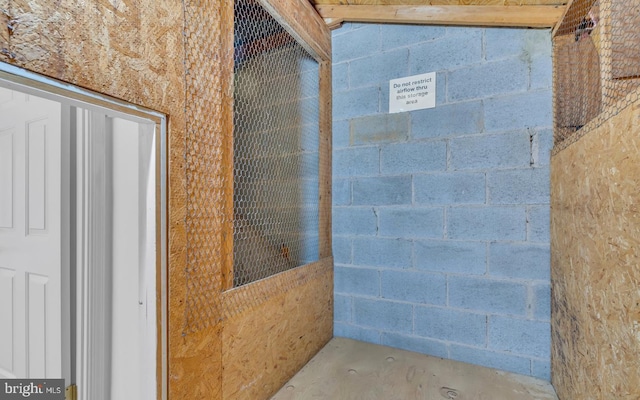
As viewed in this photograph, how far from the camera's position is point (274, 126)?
180cm

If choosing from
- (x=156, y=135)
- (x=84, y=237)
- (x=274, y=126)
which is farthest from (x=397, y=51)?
(x=84, y=237)

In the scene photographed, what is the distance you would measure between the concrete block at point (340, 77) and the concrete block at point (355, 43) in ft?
0.13

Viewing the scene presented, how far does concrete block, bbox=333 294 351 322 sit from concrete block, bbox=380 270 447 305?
10.5 inches

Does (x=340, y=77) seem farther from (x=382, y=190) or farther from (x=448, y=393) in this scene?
(x=448, y=393)

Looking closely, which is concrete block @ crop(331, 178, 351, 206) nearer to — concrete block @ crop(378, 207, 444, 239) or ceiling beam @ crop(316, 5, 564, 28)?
concrete block @ crop(378, 207, 444, 239)

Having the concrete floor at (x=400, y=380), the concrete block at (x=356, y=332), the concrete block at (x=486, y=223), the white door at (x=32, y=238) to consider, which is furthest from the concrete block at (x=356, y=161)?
the white door at (x=32, y=238)

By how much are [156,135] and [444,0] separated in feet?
5.77

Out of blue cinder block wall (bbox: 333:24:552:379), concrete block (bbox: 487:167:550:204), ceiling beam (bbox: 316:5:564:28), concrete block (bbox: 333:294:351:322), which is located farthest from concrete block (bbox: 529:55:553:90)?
concrete block (bbox: 333:294:351:322)

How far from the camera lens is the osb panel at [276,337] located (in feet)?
4.21

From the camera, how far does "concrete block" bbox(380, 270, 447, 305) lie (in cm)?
189

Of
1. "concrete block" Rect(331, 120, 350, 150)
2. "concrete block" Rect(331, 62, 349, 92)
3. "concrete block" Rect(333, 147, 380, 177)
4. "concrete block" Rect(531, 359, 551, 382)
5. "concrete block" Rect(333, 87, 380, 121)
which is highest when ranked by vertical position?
"concrete block" Rect(331, 62, 349, 92)

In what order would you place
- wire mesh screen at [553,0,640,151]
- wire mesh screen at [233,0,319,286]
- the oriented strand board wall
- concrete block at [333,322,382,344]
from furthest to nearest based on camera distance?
1. concrete block at [333,322,382,344]
2. wire mesh screen at [233,0,319,286]
3. wire mesh screen at [553,0,640,151]
4. the oriented strand board wall

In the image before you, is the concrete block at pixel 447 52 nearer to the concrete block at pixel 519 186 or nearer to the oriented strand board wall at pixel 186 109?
the concrete block at pixel 519 186

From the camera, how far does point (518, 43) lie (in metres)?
1.72
